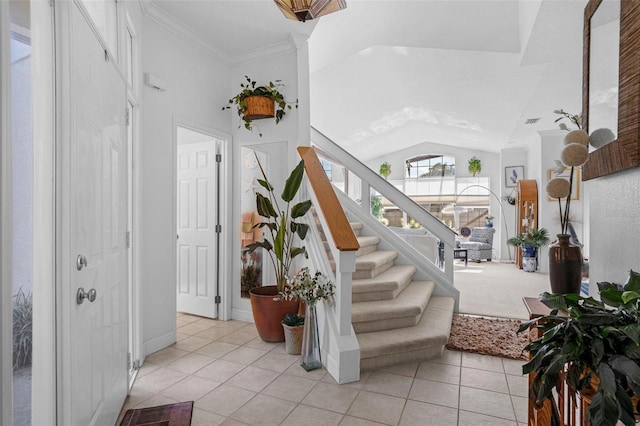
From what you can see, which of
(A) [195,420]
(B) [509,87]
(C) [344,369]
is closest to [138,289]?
(A) [195,420]

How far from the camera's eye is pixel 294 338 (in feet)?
10.4

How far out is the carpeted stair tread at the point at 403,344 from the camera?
111 inches

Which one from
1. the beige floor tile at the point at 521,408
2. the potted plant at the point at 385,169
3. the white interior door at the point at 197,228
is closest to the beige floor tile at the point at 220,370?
the white interior door at the point at 197,228

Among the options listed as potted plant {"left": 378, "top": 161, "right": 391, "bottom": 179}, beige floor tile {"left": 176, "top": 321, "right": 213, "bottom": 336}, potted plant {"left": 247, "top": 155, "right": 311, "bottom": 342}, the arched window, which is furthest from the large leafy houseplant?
the arched window

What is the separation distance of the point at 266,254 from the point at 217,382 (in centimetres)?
159

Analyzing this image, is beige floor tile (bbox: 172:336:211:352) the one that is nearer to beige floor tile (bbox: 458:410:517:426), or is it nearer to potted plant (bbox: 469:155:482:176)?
beige floor tile (bbox: 458:410:517:426)

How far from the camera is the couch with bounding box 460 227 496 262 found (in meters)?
8.62

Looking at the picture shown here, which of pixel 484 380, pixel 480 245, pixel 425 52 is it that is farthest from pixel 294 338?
pixel 480 245

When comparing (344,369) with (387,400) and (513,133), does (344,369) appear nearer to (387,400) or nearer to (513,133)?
(387,400)

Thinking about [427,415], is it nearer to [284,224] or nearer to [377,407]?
[377,407]

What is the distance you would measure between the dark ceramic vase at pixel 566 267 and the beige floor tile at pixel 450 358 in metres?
1.49

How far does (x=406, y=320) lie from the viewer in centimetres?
322

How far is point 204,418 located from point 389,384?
4.03ft

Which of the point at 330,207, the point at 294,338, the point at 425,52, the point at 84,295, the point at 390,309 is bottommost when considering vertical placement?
the point at 294,338
